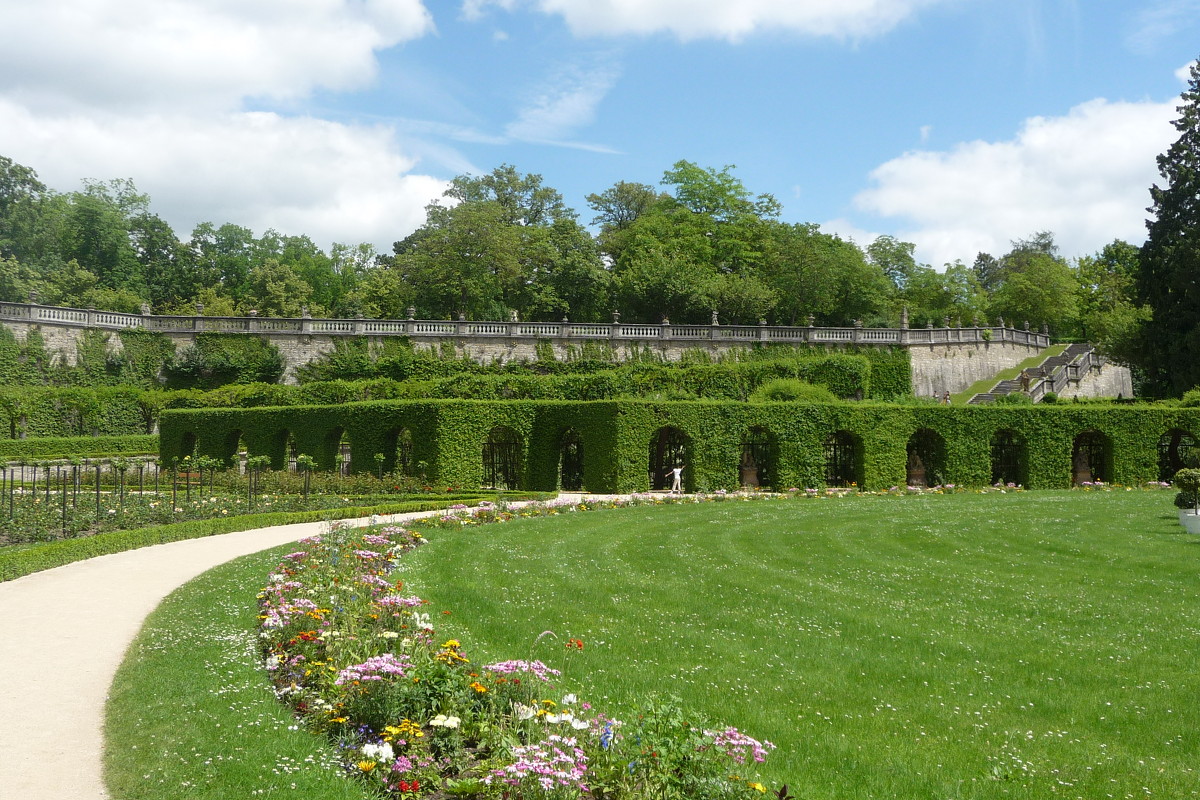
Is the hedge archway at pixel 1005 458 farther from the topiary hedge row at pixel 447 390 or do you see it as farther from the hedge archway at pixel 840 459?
the topiary hedge row at pixel 447 390

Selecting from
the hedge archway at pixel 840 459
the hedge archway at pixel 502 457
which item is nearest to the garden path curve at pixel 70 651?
the hedge archway at pixel 502 457

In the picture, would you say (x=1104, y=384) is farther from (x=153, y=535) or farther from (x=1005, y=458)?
(x=153, y=535)

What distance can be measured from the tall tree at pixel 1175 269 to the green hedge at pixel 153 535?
3790cm

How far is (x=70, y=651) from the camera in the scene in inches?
362

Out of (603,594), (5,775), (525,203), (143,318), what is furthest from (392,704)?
(525,203)

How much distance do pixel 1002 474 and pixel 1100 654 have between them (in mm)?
26444

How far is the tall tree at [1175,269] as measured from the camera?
1676 inches

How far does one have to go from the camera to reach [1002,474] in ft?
109

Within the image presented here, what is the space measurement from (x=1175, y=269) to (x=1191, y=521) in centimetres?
3143

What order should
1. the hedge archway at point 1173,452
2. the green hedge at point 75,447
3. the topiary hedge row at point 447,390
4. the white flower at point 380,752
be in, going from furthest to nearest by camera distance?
the green hedge at point 75,447 < the topiary hedge row at point 447,390 < the hedge archway at point 1173,452 < the white flower at point 380,752

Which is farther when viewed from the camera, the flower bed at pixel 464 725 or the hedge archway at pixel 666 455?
the hedge archway at pixel 666 455

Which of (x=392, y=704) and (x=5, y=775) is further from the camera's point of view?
(x=392, y=704)

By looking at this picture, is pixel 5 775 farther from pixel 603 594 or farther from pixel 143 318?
pixel 143 318

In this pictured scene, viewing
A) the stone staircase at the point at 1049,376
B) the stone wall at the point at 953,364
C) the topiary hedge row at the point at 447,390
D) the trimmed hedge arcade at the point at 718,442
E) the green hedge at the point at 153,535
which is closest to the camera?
the green hedge at the point at 153,535
